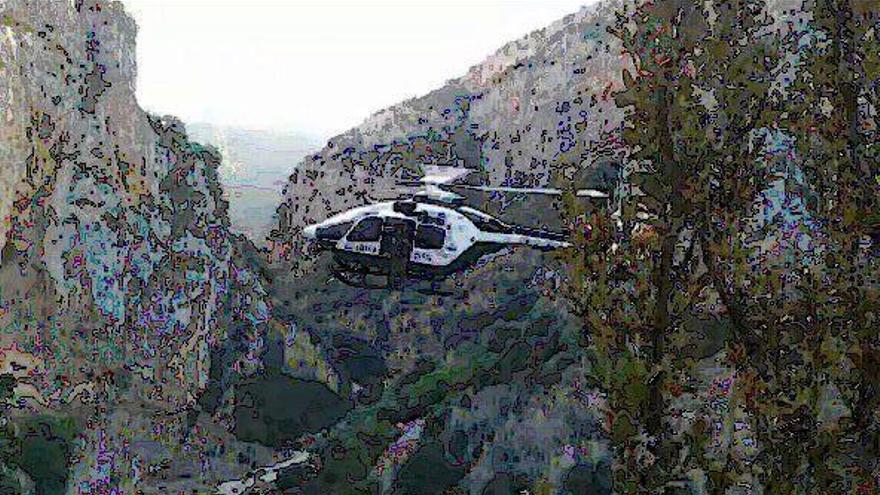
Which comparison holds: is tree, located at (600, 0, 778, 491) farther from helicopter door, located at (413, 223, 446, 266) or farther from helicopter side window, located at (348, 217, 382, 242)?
helicopter side window, located at (348, 217, 382, 242)

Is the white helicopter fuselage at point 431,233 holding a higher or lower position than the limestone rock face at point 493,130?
lower

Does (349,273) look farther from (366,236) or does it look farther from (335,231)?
(366,236)

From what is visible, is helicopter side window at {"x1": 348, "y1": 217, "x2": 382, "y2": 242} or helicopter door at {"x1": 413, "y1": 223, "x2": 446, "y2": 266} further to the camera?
helicopter side window at {"x1": 348, "y1": 217, "x2": 382, "y2": 242}

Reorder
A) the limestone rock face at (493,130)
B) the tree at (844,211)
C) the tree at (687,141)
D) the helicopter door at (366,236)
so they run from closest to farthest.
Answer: the tree at (844,211)
the tree at (687,141)
the helicopter door at (366,236)
the limestone rock face at (493,130)

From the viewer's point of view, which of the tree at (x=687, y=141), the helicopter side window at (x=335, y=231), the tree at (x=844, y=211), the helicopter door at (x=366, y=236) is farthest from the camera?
the helicopter side window at (x=335, y=231)

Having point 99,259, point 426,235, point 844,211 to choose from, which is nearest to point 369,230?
point 426,235

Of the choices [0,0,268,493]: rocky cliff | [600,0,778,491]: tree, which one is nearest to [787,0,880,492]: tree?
[600,0,778,491]: tree

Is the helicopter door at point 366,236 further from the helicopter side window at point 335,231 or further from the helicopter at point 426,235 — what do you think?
the helicopter side window at point 335,231

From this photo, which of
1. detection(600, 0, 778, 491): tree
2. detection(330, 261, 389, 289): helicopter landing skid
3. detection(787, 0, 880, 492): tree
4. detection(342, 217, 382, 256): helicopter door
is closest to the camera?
detection(787, 0, 880, 492): tree

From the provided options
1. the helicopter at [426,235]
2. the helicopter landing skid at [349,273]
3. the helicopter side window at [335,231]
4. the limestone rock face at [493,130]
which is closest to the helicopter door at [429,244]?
the helicopter at [426,235]
